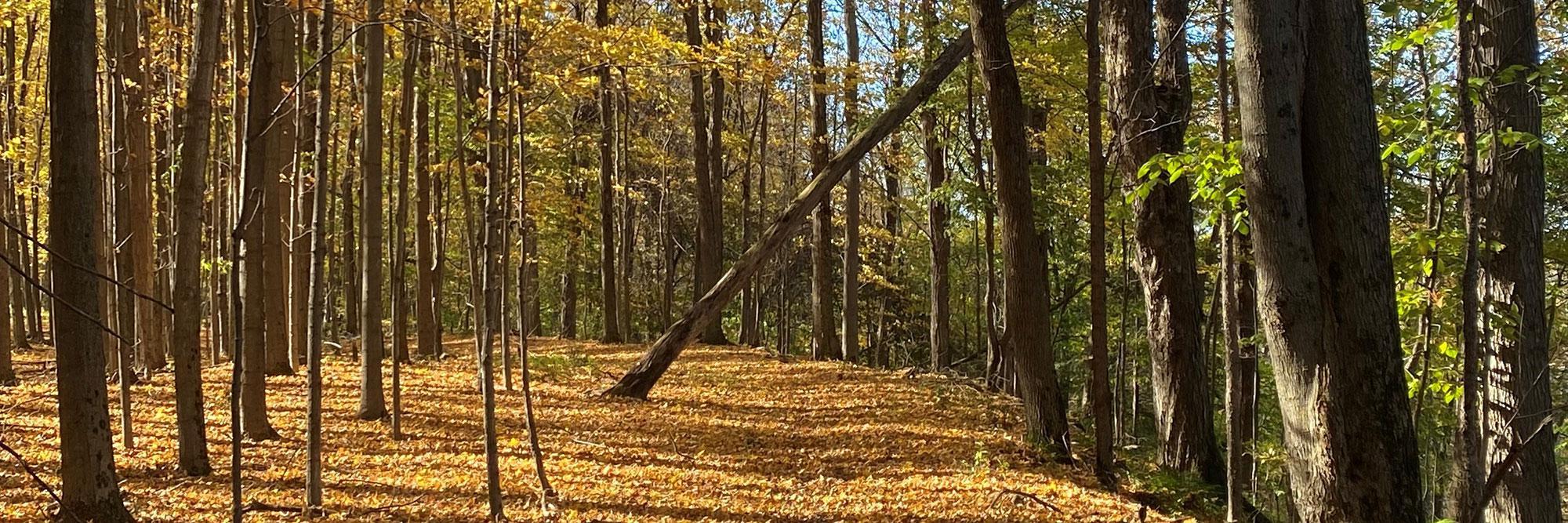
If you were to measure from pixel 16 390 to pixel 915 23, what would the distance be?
12.1m

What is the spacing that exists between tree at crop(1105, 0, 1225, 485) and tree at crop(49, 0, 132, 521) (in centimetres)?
640

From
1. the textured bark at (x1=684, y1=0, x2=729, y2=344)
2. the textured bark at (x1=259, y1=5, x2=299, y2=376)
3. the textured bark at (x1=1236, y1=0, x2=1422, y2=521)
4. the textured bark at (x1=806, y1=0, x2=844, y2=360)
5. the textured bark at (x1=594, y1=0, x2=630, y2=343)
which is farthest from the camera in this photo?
the textured bark at (x1=594, y1=0, x2=630, y2=343)

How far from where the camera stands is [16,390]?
31.9 ft

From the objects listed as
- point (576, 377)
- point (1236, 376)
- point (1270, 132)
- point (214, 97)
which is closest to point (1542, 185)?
point (1236, 376)

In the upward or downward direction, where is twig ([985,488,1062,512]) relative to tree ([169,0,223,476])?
downward

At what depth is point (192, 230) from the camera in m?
5.79

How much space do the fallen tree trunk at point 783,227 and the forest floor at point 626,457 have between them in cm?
40

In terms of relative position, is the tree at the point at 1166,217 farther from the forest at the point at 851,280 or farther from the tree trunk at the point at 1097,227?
the tree trunk at the point at 1097,227

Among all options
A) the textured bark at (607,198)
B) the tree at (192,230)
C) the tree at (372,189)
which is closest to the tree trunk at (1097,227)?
the tree at (372,189)

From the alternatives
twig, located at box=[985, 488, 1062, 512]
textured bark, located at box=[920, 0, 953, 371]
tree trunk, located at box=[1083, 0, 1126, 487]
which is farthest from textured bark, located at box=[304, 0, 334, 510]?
textured bark, located at box=[920, 0, 953, 371]

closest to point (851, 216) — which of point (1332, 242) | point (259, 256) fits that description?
point (259, 256)

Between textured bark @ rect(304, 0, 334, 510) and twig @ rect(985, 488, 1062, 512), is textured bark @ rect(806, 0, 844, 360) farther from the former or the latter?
textured bark @ rect(304, 0, 334, 510)

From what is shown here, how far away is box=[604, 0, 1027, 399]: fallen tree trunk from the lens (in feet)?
31.5

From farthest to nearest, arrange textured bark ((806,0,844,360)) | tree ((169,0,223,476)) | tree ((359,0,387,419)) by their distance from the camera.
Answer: textured bark ((806,0,844,360)), tree ((359,0,387,419)), tree ((169,0,223,476))
